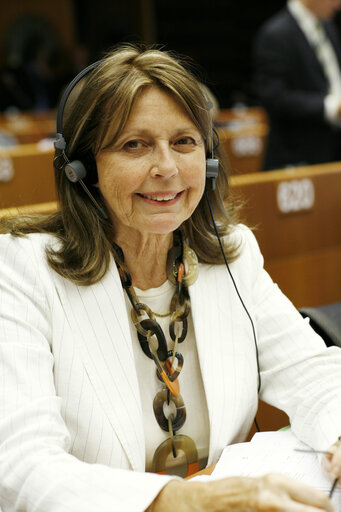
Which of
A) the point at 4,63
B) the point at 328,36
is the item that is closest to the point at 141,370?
the point at 328,36

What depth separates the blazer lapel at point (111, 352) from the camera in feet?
4.18

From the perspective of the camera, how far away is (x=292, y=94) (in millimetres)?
3477

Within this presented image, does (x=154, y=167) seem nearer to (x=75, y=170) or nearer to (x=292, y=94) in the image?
(x=75, y=170)

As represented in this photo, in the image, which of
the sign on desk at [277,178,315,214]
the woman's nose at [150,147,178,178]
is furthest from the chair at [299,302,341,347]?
the sign on desk at [277,178,315,214]

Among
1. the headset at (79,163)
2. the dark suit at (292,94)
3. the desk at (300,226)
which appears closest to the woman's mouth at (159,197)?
the headset at (79,163)

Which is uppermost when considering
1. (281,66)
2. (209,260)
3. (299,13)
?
(299,13)

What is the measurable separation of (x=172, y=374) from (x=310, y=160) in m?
2.47

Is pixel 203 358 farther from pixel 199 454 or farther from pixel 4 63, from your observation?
pixel 4 63

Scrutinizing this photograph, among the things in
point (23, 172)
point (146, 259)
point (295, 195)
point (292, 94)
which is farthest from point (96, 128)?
point (23, 172)

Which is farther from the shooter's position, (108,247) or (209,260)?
(209,260)

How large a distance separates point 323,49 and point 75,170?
2.59 meters

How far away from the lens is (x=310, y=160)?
143 inches

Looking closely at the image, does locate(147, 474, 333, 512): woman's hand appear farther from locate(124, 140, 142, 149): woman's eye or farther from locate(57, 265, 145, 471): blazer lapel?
locate(124, 140, 142, 149): woman's eye

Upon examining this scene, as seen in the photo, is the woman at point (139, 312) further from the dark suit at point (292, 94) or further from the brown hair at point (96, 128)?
the dark suit at point (292, 94)
